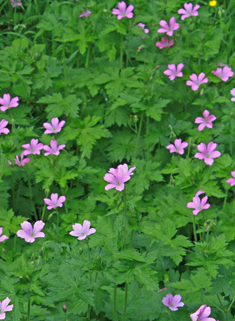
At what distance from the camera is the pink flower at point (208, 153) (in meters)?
2.58

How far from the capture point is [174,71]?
3.34m

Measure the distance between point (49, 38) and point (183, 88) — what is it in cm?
170

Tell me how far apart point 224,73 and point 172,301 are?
7.03ft

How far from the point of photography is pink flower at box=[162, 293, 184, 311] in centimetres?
200

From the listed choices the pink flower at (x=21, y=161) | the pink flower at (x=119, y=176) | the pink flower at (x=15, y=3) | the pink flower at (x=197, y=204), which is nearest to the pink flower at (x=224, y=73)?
the pink flower at (x=197, y=204)

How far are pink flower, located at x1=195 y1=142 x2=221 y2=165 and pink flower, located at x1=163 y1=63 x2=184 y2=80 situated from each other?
2.92 ft

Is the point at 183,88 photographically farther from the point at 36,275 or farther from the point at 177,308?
the point at 36,275

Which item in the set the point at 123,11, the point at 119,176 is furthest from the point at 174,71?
the point at 119,176

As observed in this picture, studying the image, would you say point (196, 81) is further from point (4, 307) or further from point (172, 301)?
point (4, 307)

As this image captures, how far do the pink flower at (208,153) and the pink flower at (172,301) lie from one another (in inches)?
37.0

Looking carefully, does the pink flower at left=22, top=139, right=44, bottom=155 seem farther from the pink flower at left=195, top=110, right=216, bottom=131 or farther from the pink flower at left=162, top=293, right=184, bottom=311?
the pink flower at left=162, top=293, right=184, bottom=311

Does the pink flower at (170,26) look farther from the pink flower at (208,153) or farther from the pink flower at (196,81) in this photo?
the pink flower at (208,153)

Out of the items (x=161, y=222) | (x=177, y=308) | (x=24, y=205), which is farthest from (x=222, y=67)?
(x=177, y=308)

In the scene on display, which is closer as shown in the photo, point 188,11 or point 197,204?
point 197,204
